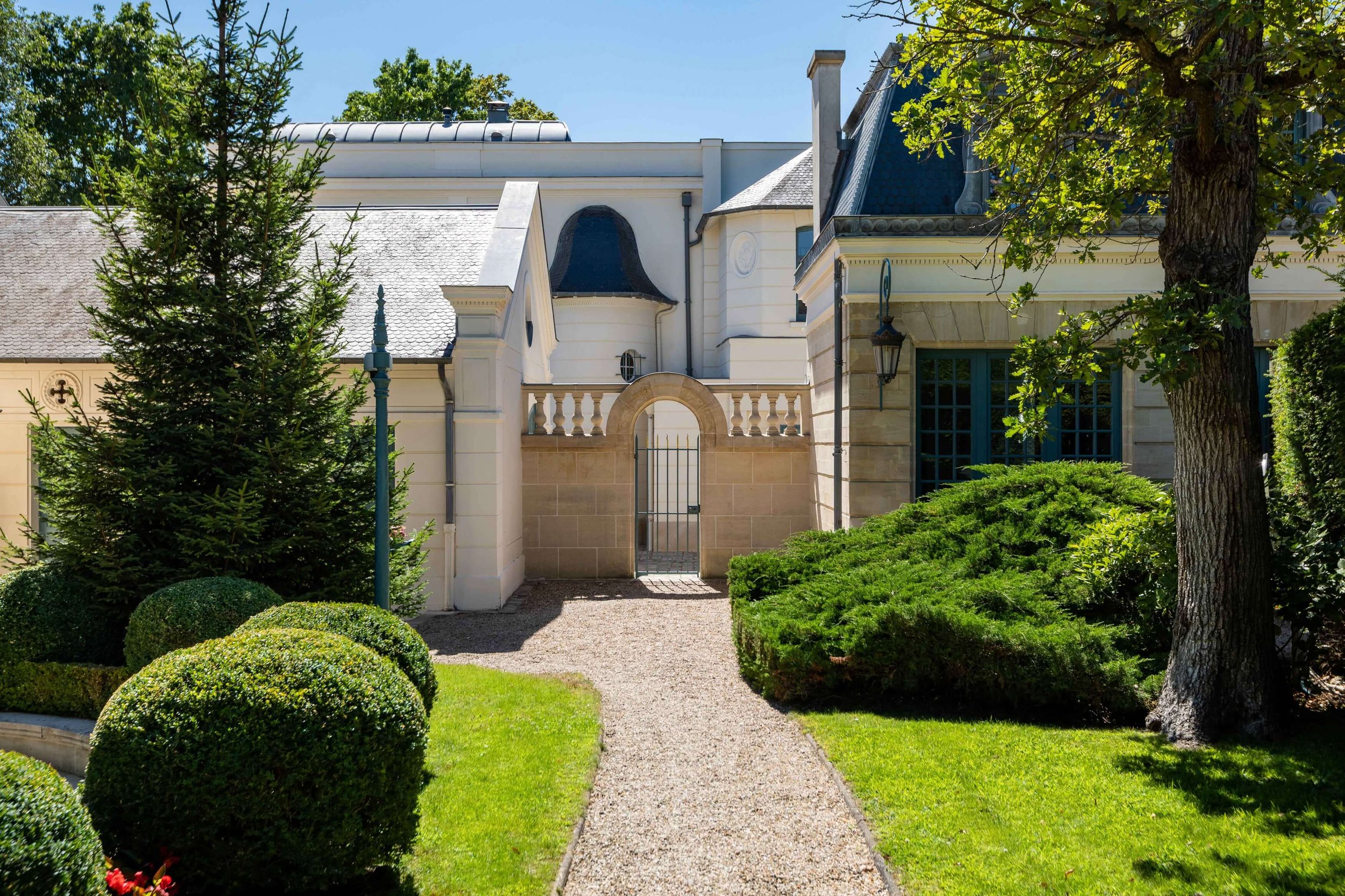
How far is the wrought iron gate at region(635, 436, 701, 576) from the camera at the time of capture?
19.8 m

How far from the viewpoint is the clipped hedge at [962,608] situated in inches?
285

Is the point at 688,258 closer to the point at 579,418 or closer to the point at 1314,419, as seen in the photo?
the point at 579,418

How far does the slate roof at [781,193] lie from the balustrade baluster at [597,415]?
10.6m

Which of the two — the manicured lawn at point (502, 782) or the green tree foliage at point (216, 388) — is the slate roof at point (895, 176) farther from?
the manicured lawn at point (502, 782)

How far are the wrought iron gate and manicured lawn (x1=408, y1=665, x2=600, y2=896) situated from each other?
33.1ft

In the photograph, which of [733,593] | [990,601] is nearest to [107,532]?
[733,593]

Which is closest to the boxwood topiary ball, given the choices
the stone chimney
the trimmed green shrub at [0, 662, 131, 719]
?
the trimmed green shrub at [0, 662, 131, 719]

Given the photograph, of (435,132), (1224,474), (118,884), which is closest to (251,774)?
(118,884)

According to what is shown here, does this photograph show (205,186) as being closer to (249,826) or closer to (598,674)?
(598,674)

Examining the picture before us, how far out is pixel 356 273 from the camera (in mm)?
15219

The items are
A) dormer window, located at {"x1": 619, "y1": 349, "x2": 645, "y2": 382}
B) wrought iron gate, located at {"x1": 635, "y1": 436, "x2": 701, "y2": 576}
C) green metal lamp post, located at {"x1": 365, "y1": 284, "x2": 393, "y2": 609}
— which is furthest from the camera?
dormer window, located at {"x1": 619, "y1": 349, "x2": 645, "y2": 382}

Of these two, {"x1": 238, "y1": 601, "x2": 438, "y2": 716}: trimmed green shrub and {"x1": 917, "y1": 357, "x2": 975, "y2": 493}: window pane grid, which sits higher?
{"x1": 917, "y1": 357, "x2": 975, "y2": 493}: window pane grid

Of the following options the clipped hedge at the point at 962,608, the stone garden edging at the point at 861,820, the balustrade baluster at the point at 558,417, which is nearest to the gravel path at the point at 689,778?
the stone garden edging at the point at 861,820

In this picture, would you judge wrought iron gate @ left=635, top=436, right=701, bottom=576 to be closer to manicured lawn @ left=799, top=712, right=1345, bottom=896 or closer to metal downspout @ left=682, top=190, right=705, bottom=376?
metal downspout @ left=682, top=190, right=705, bottom=376
